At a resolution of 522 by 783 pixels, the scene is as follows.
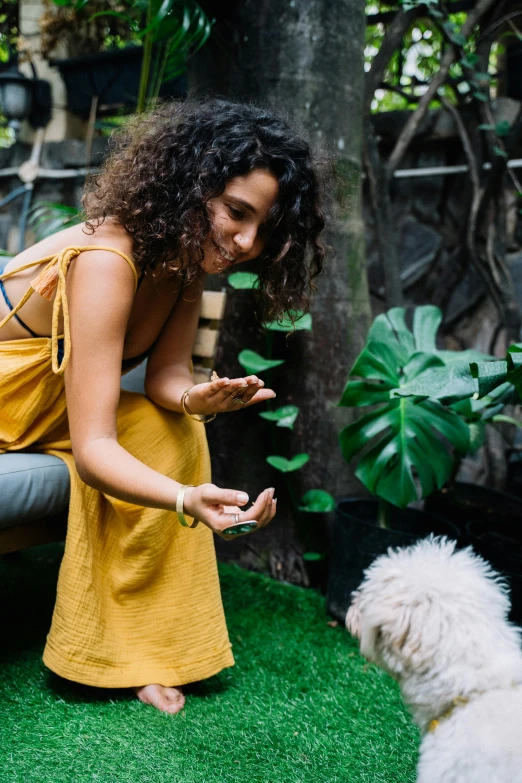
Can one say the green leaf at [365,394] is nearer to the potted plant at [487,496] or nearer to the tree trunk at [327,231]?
the potted plant at [487,496]

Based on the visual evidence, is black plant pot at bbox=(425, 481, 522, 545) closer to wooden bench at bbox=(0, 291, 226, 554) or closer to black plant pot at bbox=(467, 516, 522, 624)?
black plant pot at bbox=(467, 516, 522, 624)

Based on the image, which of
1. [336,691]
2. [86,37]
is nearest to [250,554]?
[336,691]

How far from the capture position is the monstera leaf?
1851mm

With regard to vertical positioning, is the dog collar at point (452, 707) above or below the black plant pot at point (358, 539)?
above

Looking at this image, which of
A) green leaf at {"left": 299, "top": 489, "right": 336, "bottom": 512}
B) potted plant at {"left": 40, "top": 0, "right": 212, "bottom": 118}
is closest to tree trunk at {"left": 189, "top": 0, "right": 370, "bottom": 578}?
green leaf at {"left": 299, "top": 489, "right": 336, "bottom": 512}

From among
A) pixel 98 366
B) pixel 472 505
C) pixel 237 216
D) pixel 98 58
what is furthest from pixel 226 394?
pixel 98 58

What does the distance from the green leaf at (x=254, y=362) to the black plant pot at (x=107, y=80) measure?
2.35m

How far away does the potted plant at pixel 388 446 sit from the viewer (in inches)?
73.0

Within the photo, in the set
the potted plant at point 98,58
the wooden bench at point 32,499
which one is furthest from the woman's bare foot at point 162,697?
the potted plant at point 98,58

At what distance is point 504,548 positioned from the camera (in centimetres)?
185

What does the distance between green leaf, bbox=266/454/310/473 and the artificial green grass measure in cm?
46

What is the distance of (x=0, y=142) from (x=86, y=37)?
122 cm

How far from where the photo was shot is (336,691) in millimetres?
1643

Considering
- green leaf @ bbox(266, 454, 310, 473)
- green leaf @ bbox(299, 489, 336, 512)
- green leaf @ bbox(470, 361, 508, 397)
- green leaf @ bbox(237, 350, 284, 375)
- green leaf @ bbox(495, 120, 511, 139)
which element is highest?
green leaf @ bbox(495, 120, 511, 139)
